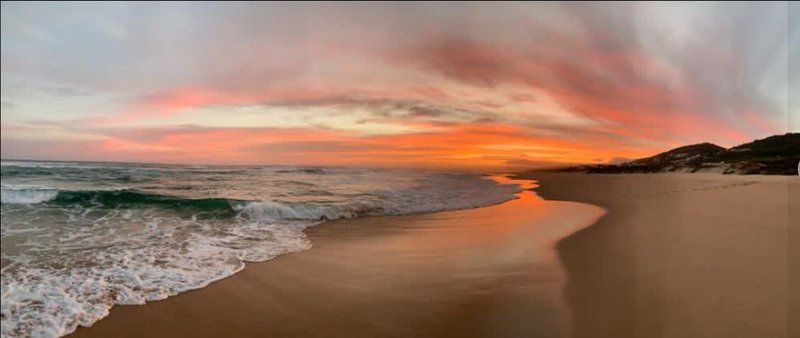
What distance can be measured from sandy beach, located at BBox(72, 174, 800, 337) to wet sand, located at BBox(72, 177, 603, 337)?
0.06 feet

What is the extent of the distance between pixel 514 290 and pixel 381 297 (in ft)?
4.78

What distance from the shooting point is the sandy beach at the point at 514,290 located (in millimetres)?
3525

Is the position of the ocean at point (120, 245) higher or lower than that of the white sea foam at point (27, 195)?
lower

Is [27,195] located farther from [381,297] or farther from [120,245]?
[381,297]

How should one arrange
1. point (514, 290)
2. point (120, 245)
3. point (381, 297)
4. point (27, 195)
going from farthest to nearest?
point (27, 195), point (120, 245), point (514, 290), point (381, 297)

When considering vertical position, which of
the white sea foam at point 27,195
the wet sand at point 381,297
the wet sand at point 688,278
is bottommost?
the wet sand at point 381,297

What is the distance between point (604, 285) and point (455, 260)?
2010 mm

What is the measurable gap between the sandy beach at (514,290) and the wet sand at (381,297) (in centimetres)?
2

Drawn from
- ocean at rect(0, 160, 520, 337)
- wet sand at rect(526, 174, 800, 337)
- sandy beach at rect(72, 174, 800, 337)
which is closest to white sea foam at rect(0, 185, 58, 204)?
ocean at rect(0, 160, 520, 337)

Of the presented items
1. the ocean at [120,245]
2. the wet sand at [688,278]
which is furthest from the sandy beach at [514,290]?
the ocean at [120,245]

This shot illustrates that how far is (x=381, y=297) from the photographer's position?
436 cm

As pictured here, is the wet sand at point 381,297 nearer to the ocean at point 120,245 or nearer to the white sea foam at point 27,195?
the ocean at point 120,245

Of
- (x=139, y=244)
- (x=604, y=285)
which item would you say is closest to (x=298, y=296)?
(x=604, y=285)

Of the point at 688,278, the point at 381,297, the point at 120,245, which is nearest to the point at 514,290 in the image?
the point at 381,297
